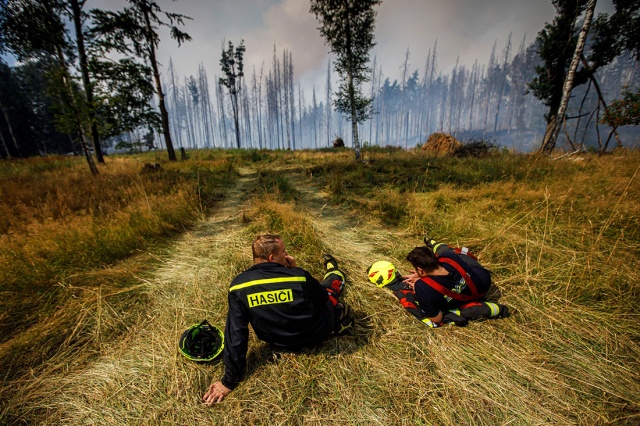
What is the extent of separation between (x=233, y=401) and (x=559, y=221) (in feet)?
17.4

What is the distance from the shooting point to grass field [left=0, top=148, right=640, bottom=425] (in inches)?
66.1

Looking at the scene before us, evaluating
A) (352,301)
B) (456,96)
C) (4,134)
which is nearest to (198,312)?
(352,301)

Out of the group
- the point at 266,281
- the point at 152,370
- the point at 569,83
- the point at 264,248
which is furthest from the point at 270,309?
the point at 569,83

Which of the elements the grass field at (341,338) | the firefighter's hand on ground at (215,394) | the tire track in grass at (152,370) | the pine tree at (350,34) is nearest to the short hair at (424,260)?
the grass field at (341,338)

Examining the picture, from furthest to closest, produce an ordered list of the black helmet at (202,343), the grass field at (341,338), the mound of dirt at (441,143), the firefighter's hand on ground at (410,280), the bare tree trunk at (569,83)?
1. the mound of dirt at (441,143)
2. the bare tree trunk at (569,83)
3. the firefighter's hand on ground at (410,280)
4. the black helmet at (202,343)
5. the grass field at (341,338)

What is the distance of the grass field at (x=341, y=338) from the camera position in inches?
66.1

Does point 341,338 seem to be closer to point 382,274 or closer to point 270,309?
point 270,309

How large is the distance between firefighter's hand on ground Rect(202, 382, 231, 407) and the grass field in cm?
6

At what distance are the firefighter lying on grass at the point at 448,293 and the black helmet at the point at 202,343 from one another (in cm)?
214

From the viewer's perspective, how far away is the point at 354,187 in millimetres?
7367

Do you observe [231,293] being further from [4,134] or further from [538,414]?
[4,134]

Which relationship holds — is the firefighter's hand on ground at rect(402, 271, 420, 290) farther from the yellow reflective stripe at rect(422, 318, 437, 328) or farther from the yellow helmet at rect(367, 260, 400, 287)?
the yellow reflective stripe at rect(422, 318, 437, 328)

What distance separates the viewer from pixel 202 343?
7.21ft

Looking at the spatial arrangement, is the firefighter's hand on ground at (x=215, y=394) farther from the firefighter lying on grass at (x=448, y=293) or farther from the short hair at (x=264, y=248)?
the firefighter lying on grass at (x=448, y=293)
